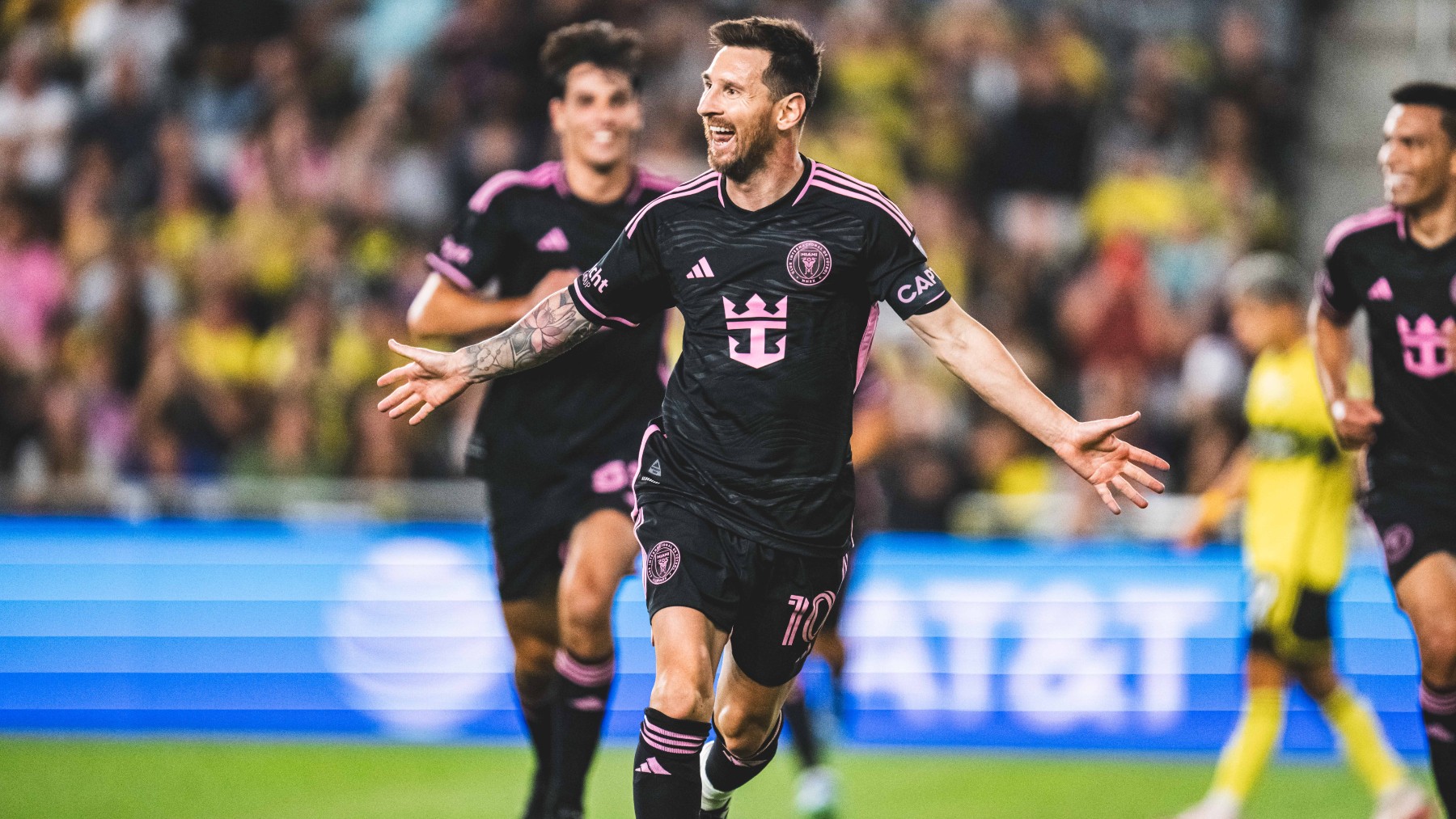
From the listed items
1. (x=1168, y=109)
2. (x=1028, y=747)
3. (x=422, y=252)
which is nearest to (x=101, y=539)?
(x=422, y=252)

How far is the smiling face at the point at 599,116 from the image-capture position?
6.93 m

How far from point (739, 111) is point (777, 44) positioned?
0.26 m

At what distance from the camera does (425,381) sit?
18.5ft

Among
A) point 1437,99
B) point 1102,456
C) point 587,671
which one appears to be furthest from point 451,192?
point 1102,456

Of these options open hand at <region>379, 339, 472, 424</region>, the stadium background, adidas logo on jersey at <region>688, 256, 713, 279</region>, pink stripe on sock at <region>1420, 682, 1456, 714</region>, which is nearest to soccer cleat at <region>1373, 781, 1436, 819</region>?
the stadium background

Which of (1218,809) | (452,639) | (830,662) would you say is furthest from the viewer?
(452,639)

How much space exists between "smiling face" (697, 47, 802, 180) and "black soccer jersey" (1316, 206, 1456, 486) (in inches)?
→ 110

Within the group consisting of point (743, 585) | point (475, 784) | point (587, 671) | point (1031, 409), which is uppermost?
point (1031, 409)

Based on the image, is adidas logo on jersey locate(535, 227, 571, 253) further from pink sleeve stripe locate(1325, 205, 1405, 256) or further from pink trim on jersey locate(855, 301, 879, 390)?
pink sleeve stripe locate(1325, 205, 1405, 256)

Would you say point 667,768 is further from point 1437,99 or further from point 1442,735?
point 1437,99

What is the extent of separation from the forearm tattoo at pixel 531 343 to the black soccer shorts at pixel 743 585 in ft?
1.98

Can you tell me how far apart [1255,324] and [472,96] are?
8.07 metres

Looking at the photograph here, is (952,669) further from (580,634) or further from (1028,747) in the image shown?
(580,634)

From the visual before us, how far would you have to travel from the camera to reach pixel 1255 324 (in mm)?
8727
